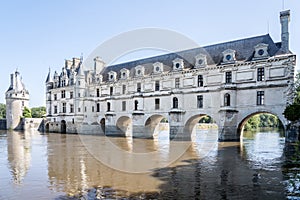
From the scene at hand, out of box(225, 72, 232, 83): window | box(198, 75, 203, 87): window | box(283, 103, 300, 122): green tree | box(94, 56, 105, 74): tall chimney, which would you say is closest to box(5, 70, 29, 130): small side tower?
box(94, 56, 105, 74): tall chimney

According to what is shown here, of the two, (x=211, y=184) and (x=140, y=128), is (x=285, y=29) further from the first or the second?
(x=211, y=184)

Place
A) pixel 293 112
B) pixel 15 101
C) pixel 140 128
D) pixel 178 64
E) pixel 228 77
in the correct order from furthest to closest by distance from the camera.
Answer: pixel 15 101 < pixel 140 128 < pixel 178 64 < pixel 228 77 < pixel 293 112

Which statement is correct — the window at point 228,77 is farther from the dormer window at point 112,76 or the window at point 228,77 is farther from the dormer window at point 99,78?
the dormer window at point 99,78

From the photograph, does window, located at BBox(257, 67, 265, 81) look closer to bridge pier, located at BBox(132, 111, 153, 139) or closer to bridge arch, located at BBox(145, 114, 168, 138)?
bridge arch, located at BBox(145, 114, 168, 138)

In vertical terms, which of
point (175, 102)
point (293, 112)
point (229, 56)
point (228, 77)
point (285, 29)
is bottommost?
point (293, 112)

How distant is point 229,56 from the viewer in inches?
971

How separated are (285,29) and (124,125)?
2298 centimetres

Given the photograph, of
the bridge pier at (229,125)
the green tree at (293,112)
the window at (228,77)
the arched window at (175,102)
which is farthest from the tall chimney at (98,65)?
the green tree at (293,112)

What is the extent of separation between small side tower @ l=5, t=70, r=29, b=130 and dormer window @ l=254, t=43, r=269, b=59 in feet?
155

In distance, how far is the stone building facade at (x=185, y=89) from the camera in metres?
22.2

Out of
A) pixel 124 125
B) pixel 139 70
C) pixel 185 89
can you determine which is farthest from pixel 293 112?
pixel 124 125

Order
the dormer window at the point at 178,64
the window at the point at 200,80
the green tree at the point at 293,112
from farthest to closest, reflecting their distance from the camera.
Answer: the dormer window at the point at 178,64 → the window at the point at 200,80 → the green tree at the point at 293,112

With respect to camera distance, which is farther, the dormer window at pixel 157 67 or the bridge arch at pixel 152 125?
the bridge arch at pixel 152 125

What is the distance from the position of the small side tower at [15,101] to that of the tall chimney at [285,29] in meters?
49.3
